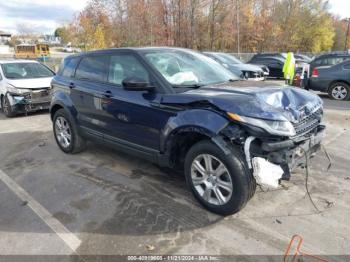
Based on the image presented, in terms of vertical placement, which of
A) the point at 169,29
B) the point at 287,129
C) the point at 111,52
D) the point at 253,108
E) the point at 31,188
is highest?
the point at 169,29

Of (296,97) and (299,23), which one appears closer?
(296,97)

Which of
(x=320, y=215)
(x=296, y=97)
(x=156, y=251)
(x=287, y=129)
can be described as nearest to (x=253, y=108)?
(x=287, y=129)

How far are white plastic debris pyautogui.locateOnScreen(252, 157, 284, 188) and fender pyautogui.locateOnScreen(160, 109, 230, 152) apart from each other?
19.1 inches

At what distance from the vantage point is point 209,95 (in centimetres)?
330

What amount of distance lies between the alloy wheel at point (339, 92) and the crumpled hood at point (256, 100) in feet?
25.4

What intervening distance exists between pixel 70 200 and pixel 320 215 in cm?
293

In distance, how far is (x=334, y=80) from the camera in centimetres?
1051

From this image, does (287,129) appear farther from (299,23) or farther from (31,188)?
(299,23)

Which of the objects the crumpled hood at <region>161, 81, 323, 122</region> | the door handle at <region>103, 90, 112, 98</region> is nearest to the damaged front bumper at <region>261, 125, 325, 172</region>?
the crumpled hood at <region>161, 81, 323, 122</region>

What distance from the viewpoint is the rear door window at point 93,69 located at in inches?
182

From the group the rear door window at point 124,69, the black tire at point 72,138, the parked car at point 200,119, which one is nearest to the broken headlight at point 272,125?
the parked car at point 200,119

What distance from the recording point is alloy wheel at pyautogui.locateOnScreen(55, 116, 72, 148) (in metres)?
5.50

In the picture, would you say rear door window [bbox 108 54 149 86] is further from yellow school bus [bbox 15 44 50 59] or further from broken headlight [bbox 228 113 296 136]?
yellow school bus [bbox 15 44 50 59]

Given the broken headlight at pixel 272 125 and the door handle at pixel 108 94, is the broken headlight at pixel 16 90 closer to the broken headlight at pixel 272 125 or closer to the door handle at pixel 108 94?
the door handle at pixel 108 94
